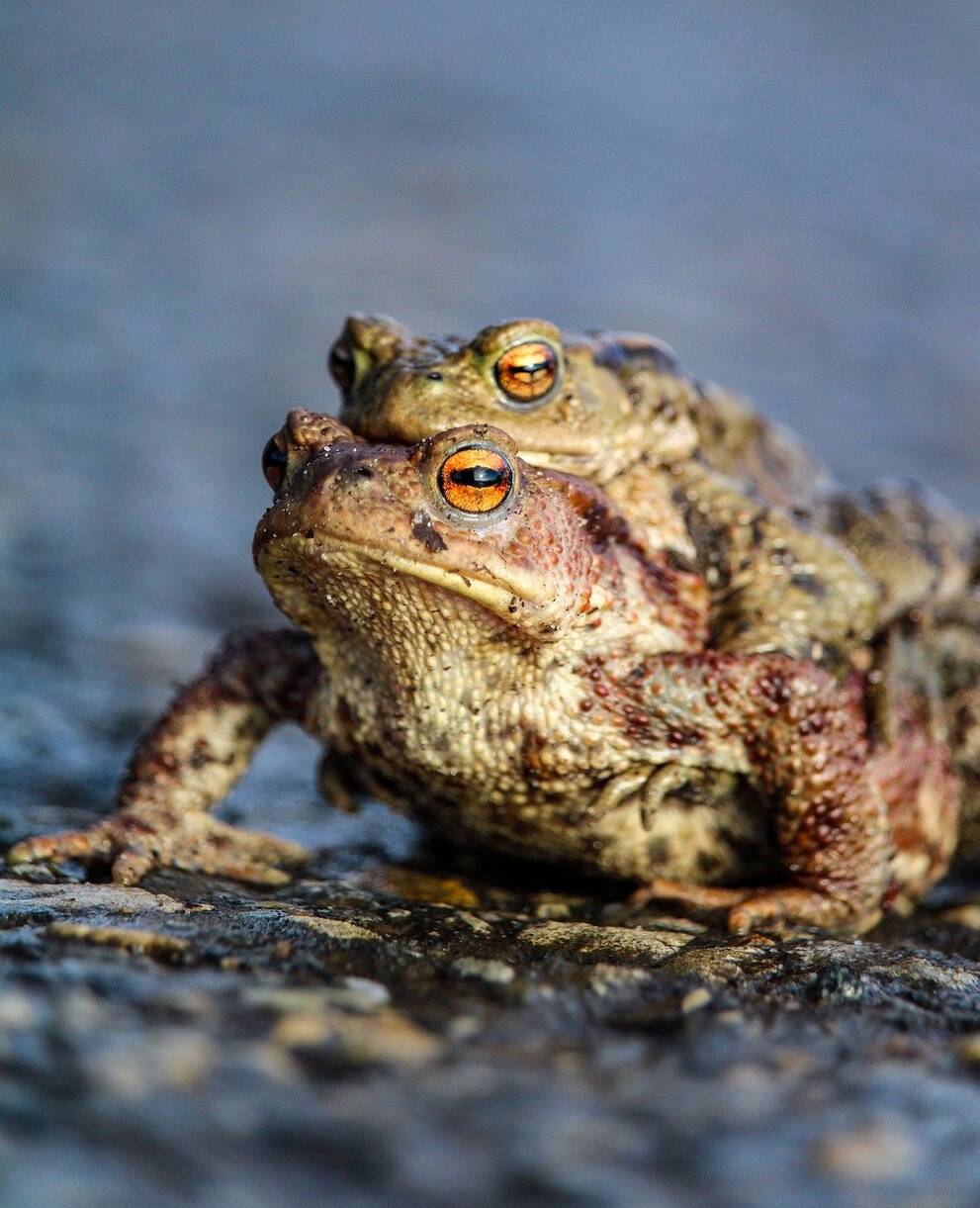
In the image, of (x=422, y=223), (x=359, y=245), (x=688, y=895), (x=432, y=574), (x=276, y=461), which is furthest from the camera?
(x=422, y=223)

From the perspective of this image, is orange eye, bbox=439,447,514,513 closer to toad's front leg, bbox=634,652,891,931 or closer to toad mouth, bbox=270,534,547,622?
toad mouth, bbox=270,534,547,622

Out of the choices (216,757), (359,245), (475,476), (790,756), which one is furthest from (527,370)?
(359,245)

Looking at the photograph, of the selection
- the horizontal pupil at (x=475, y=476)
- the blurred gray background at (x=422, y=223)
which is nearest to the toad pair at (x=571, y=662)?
the horizontal pupil at (x=475, y=476)

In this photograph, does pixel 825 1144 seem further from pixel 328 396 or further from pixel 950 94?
pixel 950 94

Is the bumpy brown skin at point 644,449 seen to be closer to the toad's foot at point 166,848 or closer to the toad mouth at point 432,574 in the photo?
the toad mouth at point 432,574

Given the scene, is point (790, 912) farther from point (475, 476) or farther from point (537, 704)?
point (475, 476)

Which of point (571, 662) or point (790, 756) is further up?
point (571, 662)

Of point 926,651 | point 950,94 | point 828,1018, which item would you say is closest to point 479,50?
point 950,94
